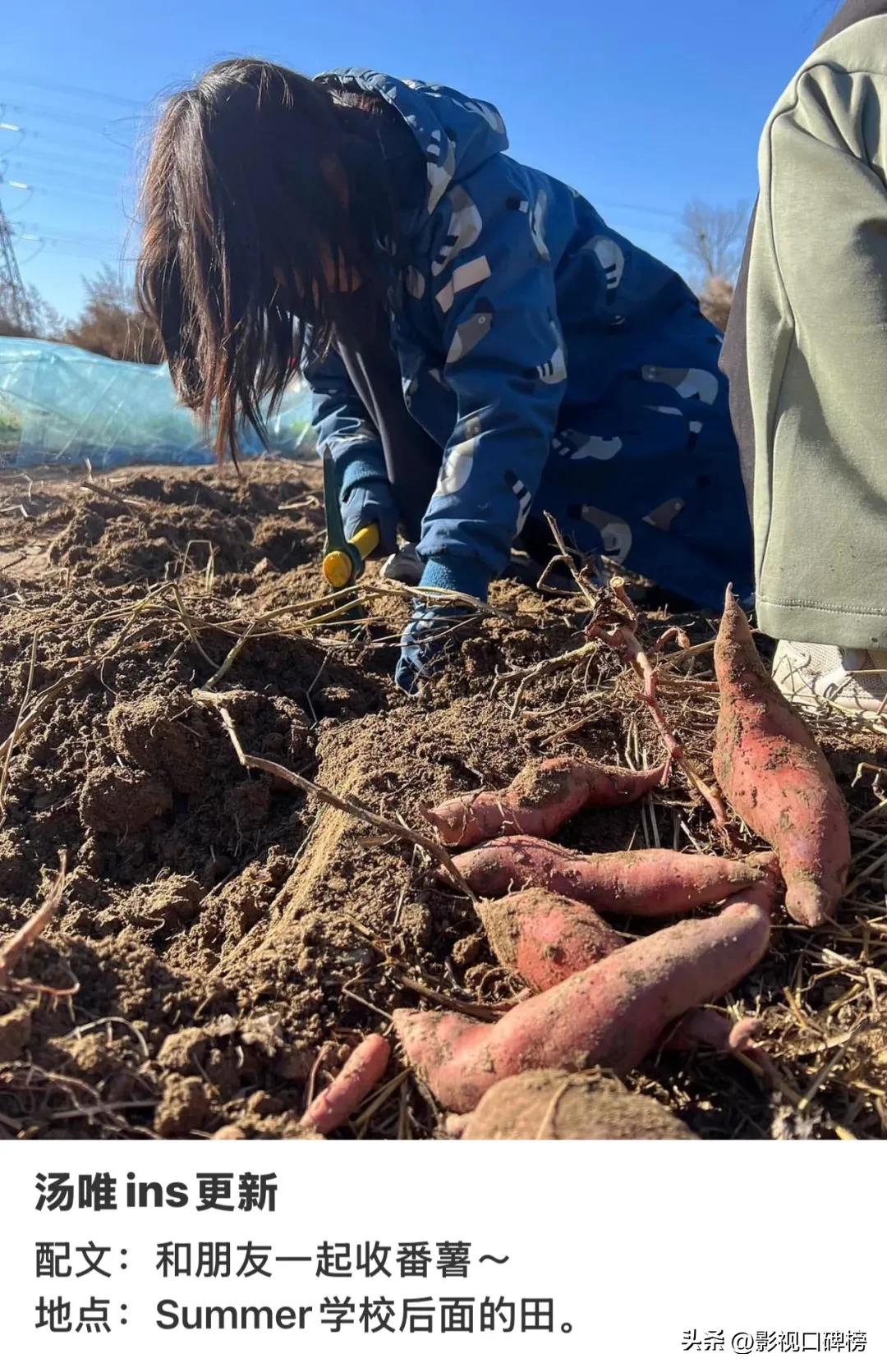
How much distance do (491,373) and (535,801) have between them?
98cm

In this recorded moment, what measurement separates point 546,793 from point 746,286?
3.35 feet

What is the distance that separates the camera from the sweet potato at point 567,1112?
2.40ft

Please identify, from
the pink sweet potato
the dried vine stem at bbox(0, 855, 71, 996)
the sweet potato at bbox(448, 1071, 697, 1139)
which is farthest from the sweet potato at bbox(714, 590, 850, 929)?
the dried vine stem at bbox(0, 855, 71, 996)

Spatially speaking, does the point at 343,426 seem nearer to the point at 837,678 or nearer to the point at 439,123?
the point at 439,123

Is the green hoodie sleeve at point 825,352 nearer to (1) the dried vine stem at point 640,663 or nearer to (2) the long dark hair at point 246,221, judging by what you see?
(1) the dried vine stem at point 640,663

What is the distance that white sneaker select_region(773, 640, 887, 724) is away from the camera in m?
1.43

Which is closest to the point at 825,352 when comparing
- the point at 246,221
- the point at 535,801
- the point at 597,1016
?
the point at 535,801

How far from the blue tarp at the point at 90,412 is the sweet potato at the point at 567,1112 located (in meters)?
5.21

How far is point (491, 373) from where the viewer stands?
1.77 m

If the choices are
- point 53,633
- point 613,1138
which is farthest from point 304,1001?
point 53,633

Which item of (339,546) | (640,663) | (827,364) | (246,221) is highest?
Result: (246,221)

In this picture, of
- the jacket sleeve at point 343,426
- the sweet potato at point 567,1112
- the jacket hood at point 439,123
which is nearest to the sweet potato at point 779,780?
the sweet potato at point 567,1112

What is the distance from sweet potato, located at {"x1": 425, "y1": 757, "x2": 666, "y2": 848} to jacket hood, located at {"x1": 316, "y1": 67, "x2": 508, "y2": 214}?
123 centimetres
